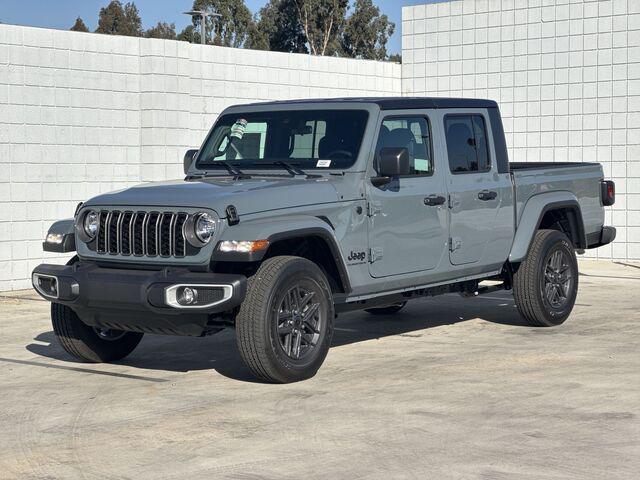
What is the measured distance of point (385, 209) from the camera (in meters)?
8.77

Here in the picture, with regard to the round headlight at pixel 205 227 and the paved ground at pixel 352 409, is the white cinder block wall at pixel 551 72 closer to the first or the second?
the paved ground at pixel 352 409

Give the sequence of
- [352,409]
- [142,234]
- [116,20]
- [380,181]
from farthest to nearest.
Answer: [116,20] < [380,181] < [142,234] < [352,409]

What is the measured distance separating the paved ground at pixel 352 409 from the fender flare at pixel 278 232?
2.90 ft

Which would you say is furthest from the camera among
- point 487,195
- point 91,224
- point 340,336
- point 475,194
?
point 340,336

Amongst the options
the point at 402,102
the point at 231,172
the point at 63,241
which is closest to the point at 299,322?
the point at 231,172

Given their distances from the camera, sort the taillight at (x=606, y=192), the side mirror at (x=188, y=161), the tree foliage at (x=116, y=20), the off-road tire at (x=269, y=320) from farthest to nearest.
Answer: the tree foliage at (x=116, y=20) < the taillight at (x=606, y=192) < the side mirror at (x=188, y=161) < the off-road tire at (x=269, y=320)

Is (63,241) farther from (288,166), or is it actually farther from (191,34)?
(191,34)

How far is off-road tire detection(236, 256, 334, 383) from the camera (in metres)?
7.70

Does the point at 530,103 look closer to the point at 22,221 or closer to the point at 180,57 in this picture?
the point at 180,57

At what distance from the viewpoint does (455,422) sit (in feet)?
22.2

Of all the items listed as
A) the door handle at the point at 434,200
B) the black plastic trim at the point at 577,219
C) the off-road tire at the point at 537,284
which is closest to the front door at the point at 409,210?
the door handle at the point at 434,200

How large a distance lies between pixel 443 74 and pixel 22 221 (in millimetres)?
7674

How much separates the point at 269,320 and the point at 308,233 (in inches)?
26.6

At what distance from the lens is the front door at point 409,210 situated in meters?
8.74
